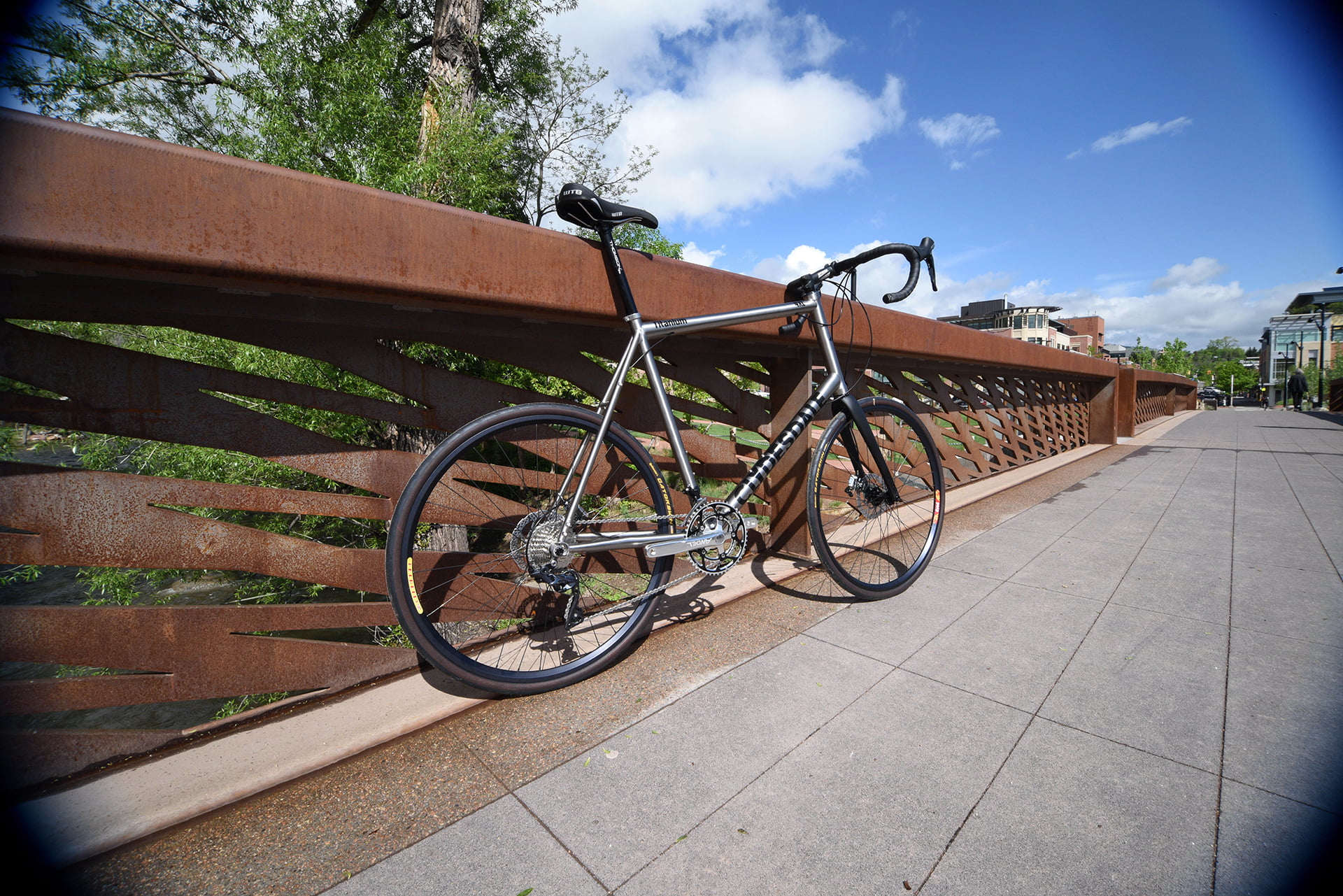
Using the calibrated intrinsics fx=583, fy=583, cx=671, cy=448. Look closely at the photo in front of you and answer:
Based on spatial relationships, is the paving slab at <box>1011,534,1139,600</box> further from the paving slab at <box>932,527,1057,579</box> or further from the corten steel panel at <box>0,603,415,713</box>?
the corten steel panel at <box>0,603,415,713</box>

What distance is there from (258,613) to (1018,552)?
347cm

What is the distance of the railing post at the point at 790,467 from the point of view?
291 cm

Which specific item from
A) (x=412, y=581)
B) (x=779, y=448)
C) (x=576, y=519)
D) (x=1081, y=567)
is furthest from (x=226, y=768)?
(x=1081, y=567)

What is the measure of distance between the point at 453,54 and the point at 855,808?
11.9 metres

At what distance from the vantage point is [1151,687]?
1.80m

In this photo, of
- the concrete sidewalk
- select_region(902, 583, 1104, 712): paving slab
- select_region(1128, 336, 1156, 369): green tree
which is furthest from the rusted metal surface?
select_region(1128, 336, 1156, 369): green tree

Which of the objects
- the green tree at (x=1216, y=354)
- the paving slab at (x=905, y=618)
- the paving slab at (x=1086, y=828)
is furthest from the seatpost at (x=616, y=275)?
the green tree at (x=1216, y=354)

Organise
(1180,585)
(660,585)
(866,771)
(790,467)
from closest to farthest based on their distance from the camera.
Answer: (866,771) < (660,585) < (1180,585) < (790,467)

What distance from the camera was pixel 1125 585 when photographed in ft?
8.86

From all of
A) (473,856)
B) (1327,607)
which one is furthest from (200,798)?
(1327,607)

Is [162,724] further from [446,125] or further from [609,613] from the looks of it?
[446,125]

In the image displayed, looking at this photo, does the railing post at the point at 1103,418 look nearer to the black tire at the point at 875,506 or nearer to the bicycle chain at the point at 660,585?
the black tire at the point at 875,506

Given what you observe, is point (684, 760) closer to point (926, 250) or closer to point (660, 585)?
point (660, 585)

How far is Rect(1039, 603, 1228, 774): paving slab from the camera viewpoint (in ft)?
5.09
